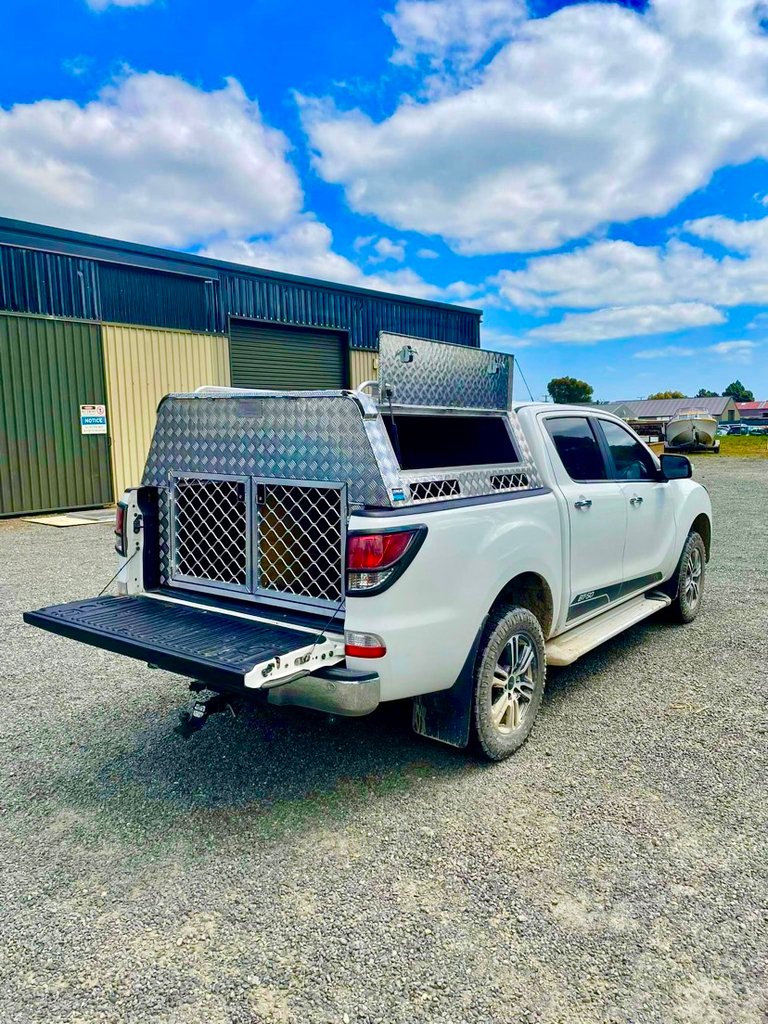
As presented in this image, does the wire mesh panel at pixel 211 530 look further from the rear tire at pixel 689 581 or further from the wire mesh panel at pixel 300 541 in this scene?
the rear tire at pixel 689 581

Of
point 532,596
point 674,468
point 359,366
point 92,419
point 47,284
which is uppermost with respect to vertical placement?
point 47,284

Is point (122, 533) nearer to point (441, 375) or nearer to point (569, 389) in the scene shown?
point (441, 375)

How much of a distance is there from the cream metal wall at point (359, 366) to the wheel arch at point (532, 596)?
13.9 meters

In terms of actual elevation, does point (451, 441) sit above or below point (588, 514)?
above

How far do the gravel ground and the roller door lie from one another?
475 inches

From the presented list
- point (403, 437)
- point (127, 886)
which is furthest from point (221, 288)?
point (127, 886)

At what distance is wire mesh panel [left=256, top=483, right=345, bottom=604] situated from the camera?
339cm

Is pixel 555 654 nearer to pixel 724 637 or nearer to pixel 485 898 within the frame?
pixel 485 898

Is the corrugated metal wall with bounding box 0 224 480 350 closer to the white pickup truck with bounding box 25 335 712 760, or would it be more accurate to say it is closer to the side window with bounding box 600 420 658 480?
the side window with bounding box 600 420 658 480

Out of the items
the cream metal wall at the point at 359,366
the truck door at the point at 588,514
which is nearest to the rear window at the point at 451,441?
the truck door at the point at 588,514

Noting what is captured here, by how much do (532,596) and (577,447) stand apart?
1213 millimetres

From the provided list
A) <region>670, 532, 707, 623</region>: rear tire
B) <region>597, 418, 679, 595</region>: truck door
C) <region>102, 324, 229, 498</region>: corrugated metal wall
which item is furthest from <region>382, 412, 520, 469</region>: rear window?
<region>102, 324, 229, 498</region>: corrugated metal wall

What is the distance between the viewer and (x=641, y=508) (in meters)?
5.01

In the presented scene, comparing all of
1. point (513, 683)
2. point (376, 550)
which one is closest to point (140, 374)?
point (513, 683)
